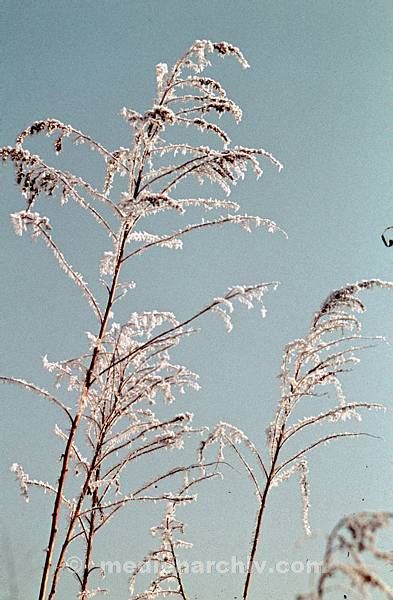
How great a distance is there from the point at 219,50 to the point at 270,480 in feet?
7.68

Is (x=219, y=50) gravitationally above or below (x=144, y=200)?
above

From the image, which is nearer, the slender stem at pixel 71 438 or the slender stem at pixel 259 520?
the slender stem at pixel 71 438

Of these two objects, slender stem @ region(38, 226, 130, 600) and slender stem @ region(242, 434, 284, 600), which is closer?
slender stem @ region(38, 226, 130, 600)

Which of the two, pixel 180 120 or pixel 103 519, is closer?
pixel 180 120

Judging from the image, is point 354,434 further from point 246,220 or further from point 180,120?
point 180,120

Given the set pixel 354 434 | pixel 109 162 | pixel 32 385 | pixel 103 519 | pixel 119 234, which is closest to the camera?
pixel 32 385

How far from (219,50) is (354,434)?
7.44ft

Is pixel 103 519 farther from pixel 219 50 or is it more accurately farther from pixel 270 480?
pixel 219 50

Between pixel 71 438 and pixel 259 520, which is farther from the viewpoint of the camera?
pixel 259 520

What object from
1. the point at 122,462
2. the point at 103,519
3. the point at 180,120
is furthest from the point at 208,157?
the point at 103,519

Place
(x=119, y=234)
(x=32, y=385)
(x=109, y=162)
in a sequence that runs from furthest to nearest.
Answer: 1. (x=109, y=162)
2. (x=119, y=234)
3. (x=32, y=385)

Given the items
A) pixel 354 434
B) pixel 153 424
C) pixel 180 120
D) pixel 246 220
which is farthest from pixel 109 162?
pixel 354 434

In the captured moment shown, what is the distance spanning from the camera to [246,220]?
122 inches

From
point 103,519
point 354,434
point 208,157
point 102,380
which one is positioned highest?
point 208,157
